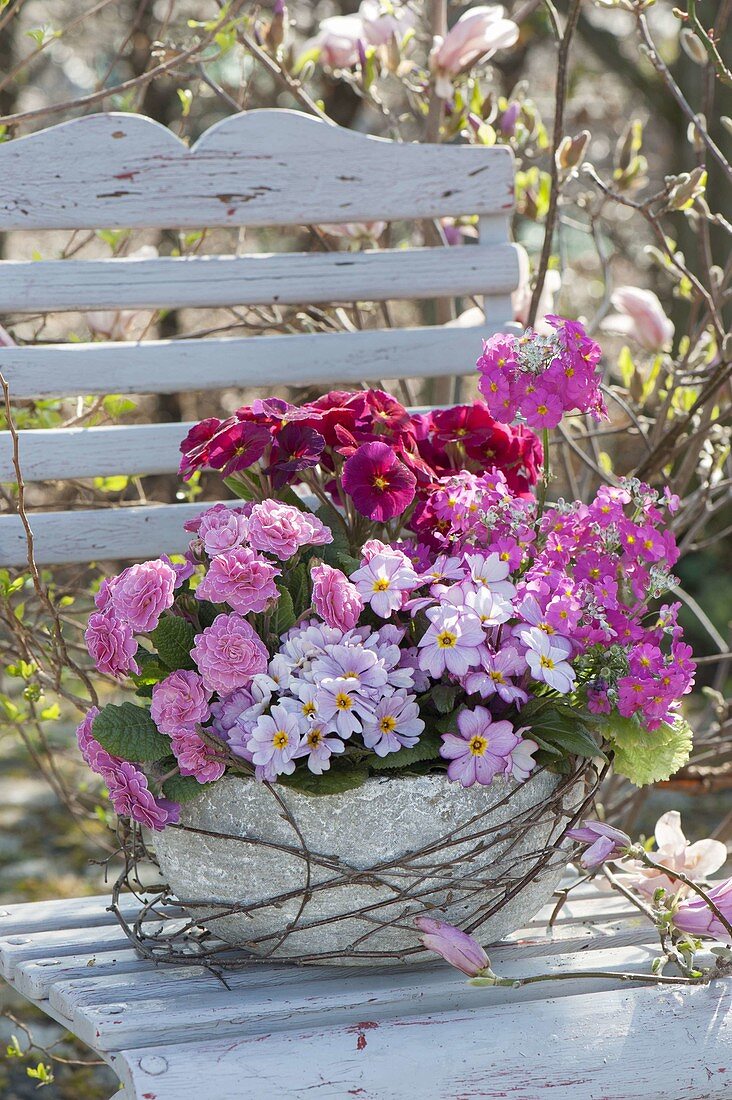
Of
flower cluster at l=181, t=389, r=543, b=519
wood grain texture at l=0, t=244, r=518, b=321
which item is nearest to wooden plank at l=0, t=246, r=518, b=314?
wood grain texture at l=0, t=244, r=518, b=321

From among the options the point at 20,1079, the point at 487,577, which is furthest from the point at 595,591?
the point at 20,1079

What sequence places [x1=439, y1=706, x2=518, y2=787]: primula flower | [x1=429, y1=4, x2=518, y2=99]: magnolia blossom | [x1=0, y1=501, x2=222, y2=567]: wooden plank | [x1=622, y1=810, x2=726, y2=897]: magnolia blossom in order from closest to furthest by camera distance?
[x1=439, y1=706, x2=518, y2=787]: primula flower
[x1=622, y1=810, x2=726, y2=897]: magnolia blossom
[x1=0, y1=501, x2=222, y2=567]: wooden plank
[x1=429, y1=4, x2=518, y2=99]: magnolia blossom

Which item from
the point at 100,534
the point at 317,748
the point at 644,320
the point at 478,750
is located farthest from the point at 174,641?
the point at 644,320

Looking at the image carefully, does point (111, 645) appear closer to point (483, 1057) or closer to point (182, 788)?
point (182, 788)

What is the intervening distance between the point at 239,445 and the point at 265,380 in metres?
0.48

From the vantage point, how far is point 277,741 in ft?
3.00

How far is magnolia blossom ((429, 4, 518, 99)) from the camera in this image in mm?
1534

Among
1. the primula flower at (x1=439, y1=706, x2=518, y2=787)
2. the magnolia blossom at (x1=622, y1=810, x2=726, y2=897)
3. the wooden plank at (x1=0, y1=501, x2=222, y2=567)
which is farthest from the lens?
the wooden plank at (x1=0, y1=501, x2=222, y2=567)

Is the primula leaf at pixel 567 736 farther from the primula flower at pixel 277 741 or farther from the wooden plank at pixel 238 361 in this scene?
the wooden plank at pixel 238 361

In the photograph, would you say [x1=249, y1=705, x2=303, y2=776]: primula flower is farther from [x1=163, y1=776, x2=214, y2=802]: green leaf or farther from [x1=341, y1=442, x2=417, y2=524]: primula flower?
[x1=341, y1=442, x2=417, y2=524]: primula flower

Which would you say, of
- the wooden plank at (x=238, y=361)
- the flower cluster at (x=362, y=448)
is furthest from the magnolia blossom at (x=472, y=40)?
the flower cluster at (x=362, y=448)

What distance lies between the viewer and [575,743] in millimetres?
979

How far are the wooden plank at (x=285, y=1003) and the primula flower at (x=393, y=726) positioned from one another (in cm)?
22

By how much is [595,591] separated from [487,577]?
100 mm
